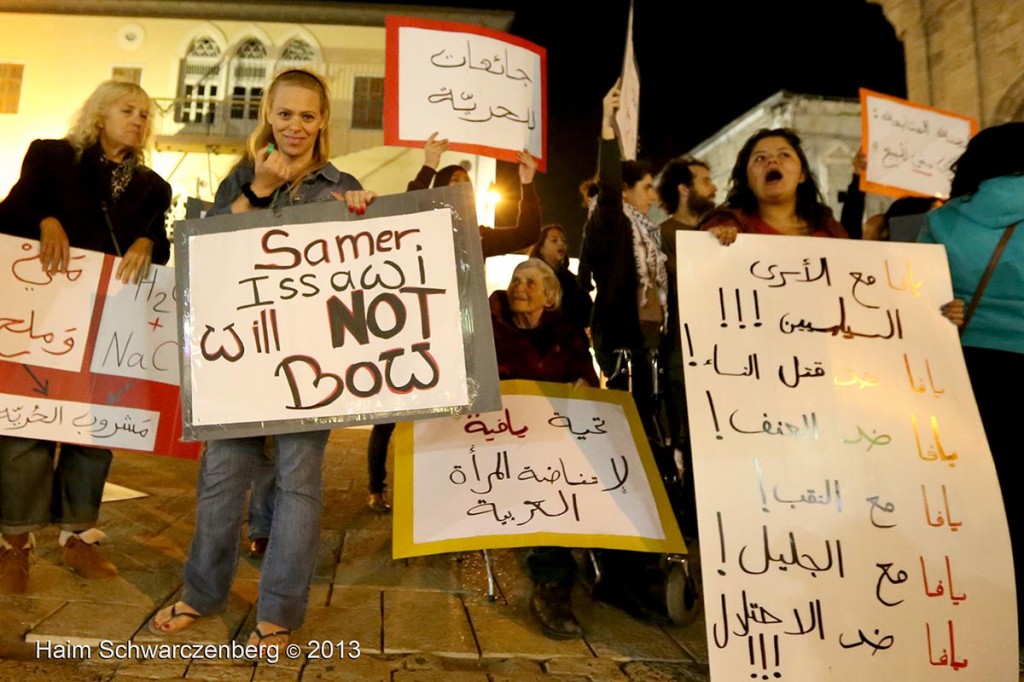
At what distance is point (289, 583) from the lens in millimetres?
1879

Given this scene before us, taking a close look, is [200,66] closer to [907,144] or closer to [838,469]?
[907,144]

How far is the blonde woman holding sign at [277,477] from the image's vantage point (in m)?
1.89

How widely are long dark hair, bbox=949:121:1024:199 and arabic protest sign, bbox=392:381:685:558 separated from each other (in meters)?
1.59

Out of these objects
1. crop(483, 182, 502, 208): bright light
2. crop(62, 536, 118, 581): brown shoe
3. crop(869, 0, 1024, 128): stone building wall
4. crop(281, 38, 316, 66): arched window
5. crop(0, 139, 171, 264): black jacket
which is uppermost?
crop(281, 38, 316, 66): arched window

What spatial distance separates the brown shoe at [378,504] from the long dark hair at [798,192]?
253 centimetres

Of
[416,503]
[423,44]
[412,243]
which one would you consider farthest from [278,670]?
[423,44]

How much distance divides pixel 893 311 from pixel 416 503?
5.97 feet

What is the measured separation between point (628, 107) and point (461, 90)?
0.84m

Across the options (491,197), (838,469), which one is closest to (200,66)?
(491,197)

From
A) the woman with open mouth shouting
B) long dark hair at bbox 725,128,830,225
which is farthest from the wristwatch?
long dark hair at bbox 725,128,830,225

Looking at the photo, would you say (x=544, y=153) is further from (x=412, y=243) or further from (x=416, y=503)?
(x=416, y=503)

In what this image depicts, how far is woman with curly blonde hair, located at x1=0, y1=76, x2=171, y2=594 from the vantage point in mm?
2273

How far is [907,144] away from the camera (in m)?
4.09

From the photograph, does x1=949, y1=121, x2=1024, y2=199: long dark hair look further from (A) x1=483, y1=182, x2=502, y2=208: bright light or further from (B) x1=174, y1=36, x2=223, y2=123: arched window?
(B) x1=174, y1=36, x2=223, y2=123: arched window
